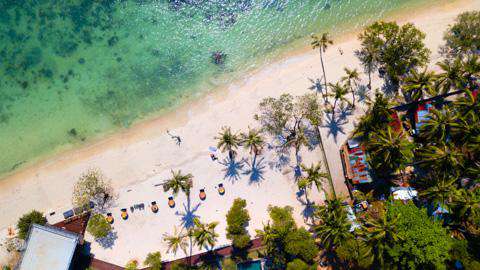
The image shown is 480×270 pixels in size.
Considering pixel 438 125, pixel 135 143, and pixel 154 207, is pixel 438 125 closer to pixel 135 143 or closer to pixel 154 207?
pixel 154 207

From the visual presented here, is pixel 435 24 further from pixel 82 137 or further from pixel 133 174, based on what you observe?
pixel 82 137

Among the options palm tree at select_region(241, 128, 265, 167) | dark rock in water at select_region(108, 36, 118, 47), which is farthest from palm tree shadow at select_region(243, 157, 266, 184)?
dark rock in water at select_region(108, 36, 118, 47)

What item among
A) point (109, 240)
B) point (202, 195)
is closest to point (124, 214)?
point (109, 240)

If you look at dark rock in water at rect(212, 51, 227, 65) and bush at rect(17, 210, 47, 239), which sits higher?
dark rock in water at rect(212, 51, 227, 65)

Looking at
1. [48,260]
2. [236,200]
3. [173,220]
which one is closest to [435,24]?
[236,200]

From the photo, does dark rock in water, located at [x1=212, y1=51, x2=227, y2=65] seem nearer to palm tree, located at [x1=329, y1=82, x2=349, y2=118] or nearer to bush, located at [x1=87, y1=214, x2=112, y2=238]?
palm tree, located at [x1=329, y1=82, x2=349, y2=118]
